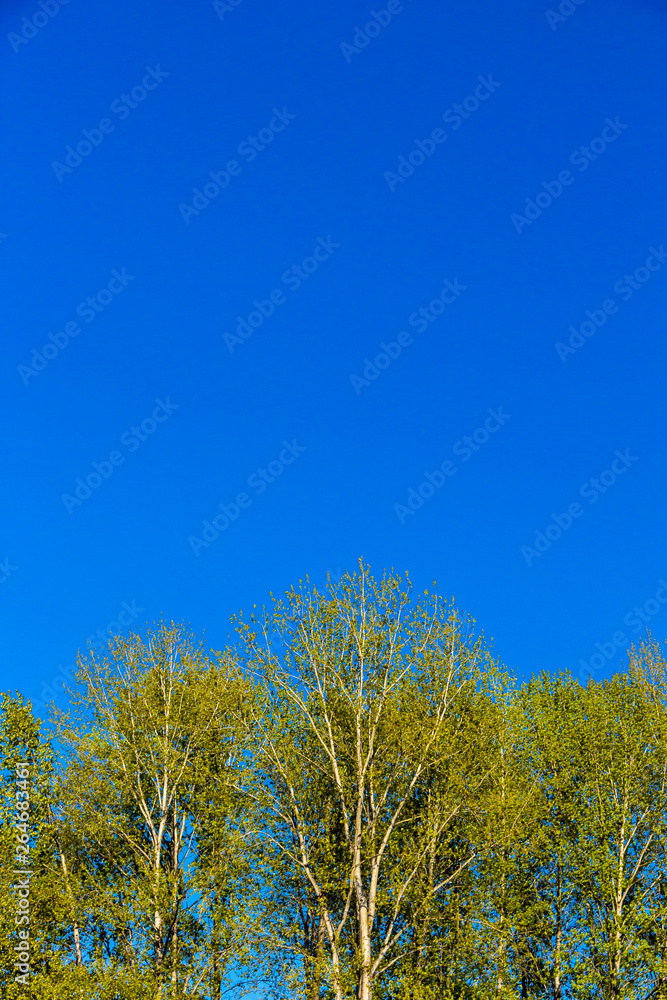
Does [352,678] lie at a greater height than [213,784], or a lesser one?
greater

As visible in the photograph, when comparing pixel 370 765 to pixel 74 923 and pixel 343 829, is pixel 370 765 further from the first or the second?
pixel 74 923

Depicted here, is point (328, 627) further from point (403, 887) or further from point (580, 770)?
point (580, 770)

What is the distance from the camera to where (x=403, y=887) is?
3119 centimetres

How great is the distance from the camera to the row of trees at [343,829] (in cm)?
3219

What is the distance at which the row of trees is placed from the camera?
32.2 metres

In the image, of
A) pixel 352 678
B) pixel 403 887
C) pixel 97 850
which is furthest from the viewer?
pixel 97 850

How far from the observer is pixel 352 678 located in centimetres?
3572

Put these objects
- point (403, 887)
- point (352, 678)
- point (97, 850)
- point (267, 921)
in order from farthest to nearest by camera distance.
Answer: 1. point (97, 850)
2. point (352, 678)
3. point (267, 921)
4. point (403, 887)

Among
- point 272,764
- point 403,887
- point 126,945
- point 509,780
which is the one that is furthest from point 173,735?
point 509,780

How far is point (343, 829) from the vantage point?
35.5 m

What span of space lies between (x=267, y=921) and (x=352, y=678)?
1022cm

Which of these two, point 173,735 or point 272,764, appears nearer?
point 272,764

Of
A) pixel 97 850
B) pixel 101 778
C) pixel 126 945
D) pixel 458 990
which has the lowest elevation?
pixel 458 990

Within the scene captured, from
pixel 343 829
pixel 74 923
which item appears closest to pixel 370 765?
pixel 343 829
